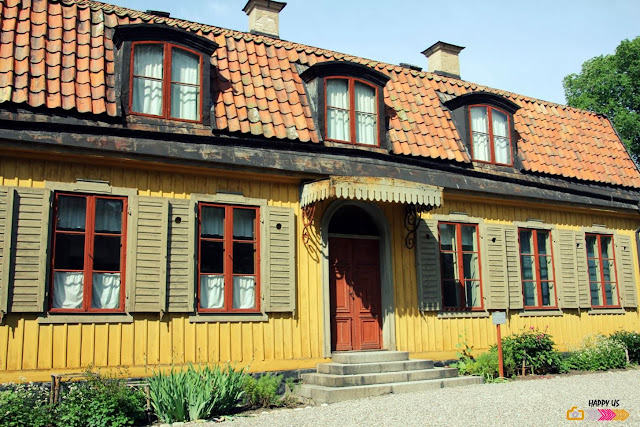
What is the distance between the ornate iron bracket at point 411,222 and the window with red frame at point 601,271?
5306mm

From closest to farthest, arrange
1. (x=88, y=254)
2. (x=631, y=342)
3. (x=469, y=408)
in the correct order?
(x=469, y=408) < (x=88, y=254) < (x=631, y=342)

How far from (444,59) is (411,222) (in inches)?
290

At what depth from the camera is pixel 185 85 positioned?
1125 centimetres

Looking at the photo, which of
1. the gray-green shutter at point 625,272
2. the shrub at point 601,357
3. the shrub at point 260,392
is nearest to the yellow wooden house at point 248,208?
the shrub at point 601,357

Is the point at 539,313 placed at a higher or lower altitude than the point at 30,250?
lower

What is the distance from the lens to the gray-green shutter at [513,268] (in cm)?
1401

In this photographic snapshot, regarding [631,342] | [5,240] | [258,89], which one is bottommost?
[631,342]

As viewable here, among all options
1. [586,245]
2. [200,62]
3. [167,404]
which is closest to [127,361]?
[167,404]

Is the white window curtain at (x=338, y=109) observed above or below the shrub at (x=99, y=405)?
above

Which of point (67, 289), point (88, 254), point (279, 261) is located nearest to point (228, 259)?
point (279, 261)

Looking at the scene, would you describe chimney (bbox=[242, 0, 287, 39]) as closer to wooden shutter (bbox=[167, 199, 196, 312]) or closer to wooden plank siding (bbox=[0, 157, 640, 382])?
wooden plank siding (bbox=[0, 157, 640, 382])

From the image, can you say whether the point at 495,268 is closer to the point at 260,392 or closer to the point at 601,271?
the point at 601,271

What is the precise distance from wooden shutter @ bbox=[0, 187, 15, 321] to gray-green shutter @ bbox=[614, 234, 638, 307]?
526 inches

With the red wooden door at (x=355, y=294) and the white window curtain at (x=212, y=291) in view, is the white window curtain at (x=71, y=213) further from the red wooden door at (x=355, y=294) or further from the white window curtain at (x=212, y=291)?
the red wooden door at (x=355, y=294)
